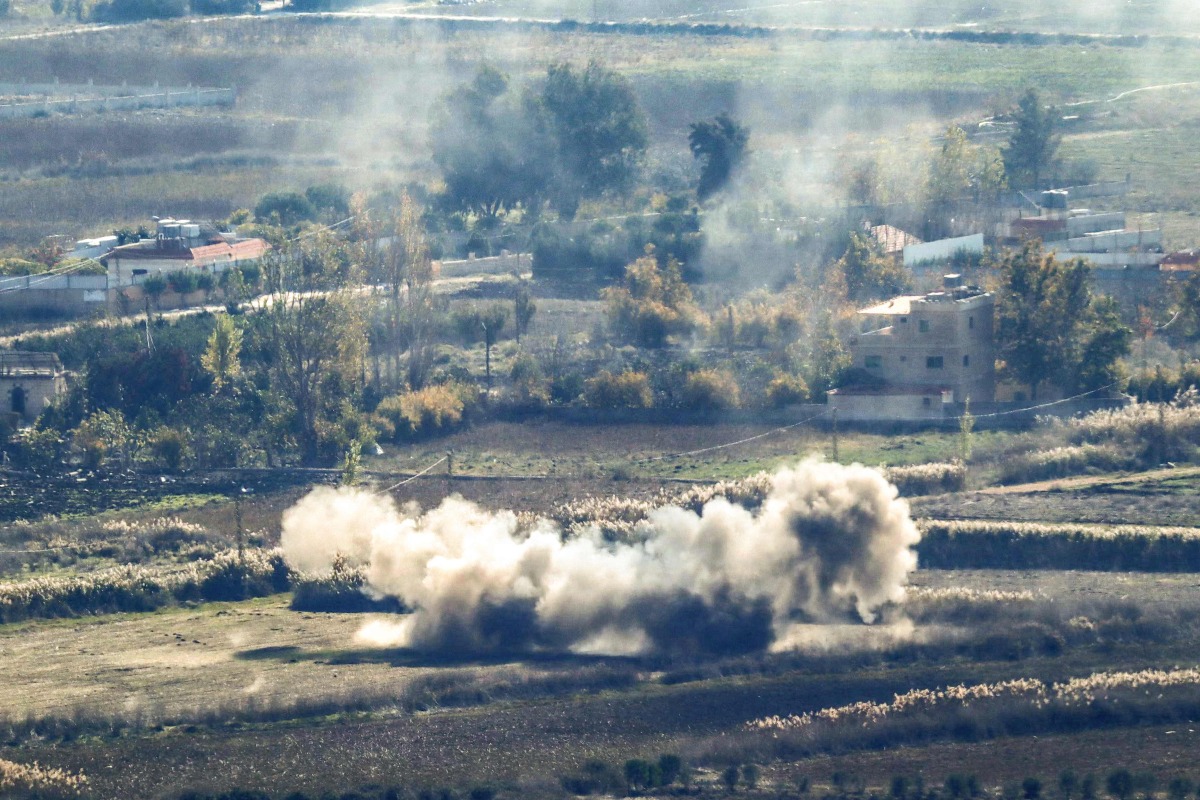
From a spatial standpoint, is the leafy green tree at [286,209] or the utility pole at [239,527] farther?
the leafy green tree at [286,209]

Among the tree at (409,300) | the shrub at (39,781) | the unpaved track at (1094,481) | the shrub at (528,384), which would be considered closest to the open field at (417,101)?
the tree at (409,300)

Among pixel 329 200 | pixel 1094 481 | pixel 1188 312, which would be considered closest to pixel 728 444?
pixel 1094 481

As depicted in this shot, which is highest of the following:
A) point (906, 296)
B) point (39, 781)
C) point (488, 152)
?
point (488, 152)

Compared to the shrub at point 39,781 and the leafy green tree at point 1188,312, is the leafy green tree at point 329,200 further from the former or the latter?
the shrub at point 39,781

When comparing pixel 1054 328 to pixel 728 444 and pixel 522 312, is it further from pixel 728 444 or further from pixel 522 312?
pixel 522 312

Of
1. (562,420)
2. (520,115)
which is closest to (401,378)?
(562,420)

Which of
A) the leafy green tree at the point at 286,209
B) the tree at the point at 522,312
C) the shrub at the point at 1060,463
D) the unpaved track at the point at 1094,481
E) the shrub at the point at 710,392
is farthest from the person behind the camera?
the leafy green tree at the point at 286,209
